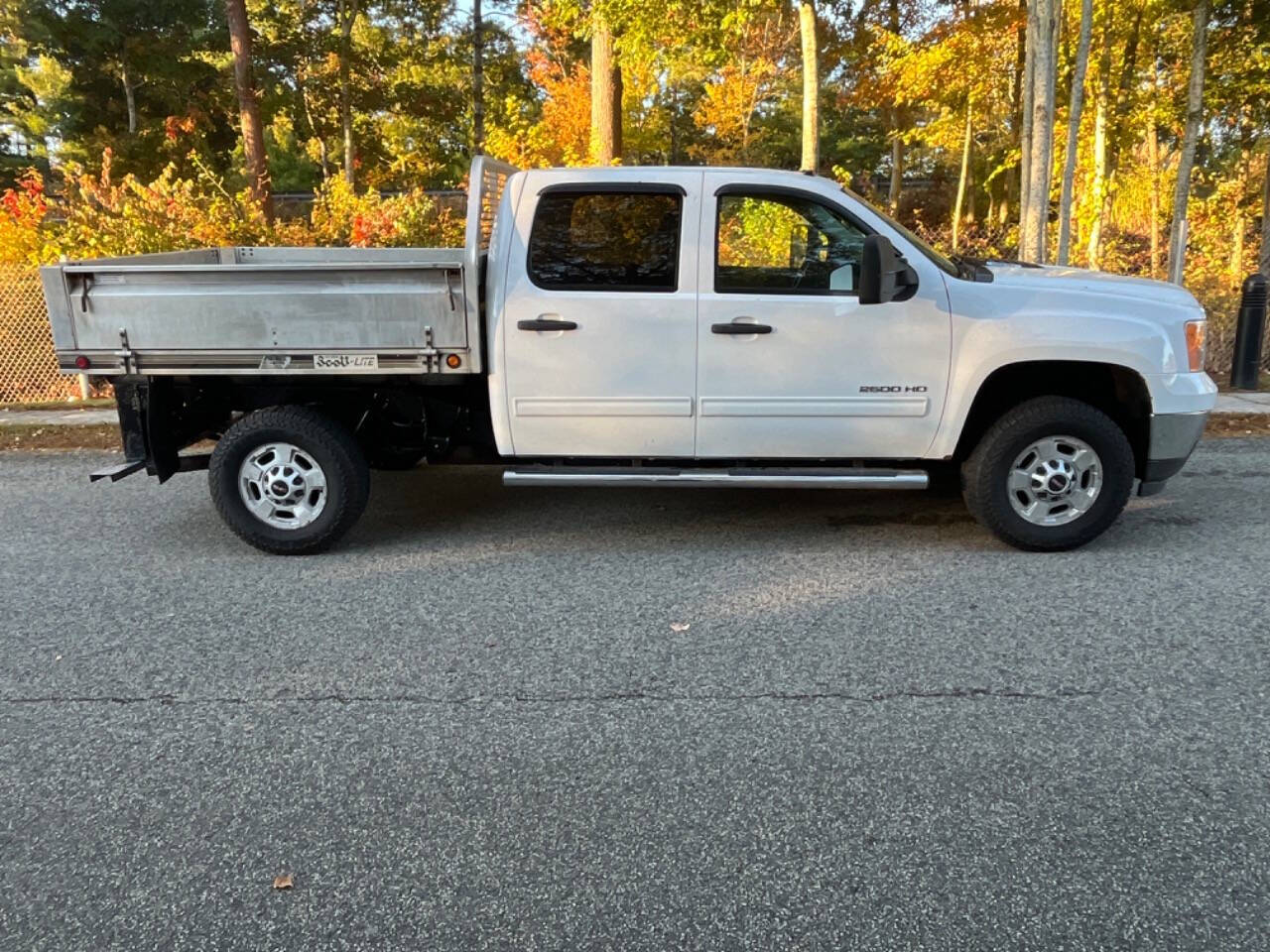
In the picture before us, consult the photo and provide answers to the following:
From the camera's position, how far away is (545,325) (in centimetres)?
502

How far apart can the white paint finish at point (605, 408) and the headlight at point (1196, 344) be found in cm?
269

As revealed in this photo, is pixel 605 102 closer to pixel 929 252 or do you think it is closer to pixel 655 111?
pixel 929 252

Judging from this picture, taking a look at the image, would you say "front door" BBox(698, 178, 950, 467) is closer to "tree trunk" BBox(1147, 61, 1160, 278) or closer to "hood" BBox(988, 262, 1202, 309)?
"hood" BBox(988, 262, 1202, 309)

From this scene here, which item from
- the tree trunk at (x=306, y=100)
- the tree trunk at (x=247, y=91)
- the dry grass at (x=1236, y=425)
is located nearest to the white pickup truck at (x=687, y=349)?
the dry grass at (x=1236, y=425)

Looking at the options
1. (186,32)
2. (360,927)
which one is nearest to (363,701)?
(360,927)

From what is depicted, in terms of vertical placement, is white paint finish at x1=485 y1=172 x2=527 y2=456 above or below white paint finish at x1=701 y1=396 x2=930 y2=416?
above

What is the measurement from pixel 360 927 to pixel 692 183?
3940 millimetres

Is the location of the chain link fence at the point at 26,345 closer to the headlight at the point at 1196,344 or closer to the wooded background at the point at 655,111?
the wooded background at the point at 655,111

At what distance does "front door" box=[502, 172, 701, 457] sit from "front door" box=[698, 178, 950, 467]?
0.14 metres

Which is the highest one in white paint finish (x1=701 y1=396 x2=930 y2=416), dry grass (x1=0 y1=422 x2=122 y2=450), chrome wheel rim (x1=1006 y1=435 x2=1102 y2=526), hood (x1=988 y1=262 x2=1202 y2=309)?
hood (x1=988 y1=262 x2=1202 y2=309)

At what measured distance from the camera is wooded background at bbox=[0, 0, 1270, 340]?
11719 millimetres

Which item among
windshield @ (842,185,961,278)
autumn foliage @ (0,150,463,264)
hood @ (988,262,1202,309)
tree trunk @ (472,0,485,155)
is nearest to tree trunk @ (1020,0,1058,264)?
hood @ (988,262,1202,309)

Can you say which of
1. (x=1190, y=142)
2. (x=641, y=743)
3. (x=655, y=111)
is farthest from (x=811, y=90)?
(x=655, y=111)

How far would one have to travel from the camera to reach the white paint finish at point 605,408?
5121mm
